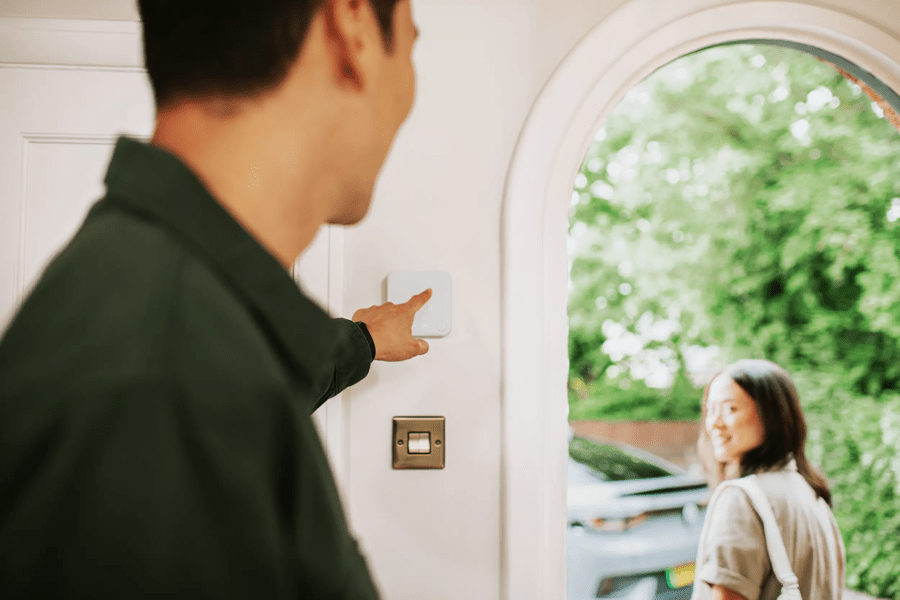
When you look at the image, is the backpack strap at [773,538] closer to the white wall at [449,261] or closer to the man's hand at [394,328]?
the white wall at [449,261]

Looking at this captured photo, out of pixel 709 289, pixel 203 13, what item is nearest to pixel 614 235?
pixel 709 289

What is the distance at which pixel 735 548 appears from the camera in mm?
1665

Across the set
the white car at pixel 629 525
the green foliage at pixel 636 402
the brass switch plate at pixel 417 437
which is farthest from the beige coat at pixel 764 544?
the green foliage at pixel 636 402

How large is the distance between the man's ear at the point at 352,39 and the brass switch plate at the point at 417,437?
0.80m

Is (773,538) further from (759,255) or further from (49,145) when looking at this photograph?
(759,255)

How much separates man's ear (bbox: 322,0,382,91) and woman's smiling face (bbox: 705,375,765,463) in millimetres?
1870

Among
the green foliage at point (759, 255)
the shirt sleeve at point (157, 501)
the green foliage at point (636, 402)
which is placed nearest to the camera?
the shirt sleeve at point (157, 501)

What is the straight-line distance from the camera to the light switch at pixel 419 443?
1116mm

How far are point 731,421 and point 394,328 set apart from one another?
1.41m

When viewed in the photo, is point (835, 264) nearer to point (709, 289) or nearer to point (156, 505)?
point (709, 289)

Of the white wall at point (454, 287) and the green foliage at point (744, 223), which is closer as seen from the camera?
the white wall at point (454, 287)

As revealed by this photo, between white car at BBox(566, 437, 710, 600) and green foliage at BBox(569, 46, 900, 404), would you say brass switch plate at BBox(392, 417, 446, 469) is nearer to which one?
white car at BBox(566, 437, 710, 600)

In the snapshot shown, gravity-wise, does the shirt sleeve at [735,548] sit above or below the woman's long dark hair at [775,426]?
below

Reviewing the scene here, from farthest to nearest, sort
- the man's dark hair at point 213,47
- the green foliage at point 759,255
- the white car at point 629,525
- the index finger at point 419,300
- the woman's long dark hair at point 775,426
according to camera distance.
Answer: the green foliage at point 759,255 < the white car at point 629,525 < the woman's long dark hair at point 775,426 < the index finger at point 419,300 < the man's dark hair at point 213,47
